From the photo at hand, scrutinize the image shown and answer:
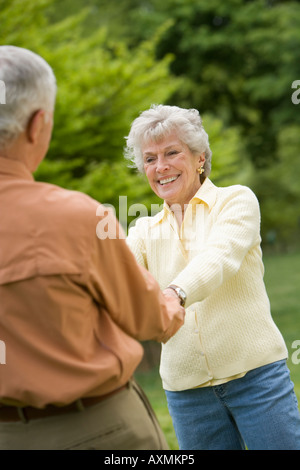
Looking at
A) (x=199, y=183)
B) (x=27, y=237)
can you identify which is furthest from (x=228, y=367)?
(x=27, y=237)

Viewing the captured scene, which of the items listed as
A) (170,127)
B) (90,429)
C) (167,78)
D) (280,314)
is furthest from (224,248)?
(280,314)

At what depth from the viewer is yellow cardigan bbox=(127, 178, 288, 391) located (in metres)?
2.51

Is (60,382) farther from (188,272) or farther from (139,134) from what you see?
(139,134)

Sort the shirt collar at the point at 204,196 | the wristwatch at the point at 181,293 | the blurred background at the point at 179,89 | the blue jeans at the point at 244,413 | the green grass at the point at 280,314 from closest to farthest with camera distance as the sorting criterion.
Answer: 1. the wristwatch at the point at 181,293
2. the blue jeans at the point at 244,413
3. the shirt collar at the point at 204,196
4. the green grass at the point at 280,314
5. the blurred background at the point at 179,89

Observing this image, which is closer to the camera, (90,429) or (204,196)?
(90,429)

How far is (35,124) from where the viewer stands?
170 cm

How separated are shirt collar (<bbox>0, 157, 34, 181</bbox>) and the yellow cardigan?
89cm

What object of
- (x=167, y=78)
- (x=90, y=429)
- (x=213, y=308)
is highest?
(x=167, y=78)

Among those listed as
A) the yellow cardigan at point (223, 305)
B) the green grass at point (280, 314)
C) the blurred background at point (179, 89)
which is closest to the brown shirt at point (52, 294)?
the yellow cardigan at point (223, 305)

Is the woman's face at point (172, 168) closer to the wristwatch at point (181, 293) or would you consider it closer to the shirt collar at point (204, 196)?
the shirt collar at point (204, 196)

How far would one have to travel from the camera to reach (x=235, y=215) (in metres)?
2.53

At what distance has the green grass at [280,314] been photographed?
674 cm

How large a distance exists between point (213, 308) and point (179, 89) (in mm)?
18065

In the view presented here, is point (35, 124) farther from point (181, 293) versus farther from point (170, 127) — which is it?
point (170, 127)
